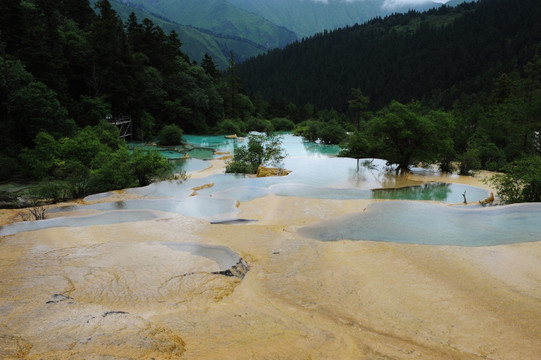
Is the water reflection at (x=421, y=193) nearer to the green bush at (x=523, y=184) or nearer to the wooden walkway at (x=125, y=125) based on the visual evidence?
the green bush at (x=523, y=184)

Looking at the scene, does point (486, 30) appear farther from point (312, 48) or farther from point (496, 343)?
point (496, 343)

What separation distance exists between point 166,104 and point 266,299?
147 feet

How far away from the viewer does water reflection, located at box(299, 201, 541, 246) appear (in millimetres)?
9602

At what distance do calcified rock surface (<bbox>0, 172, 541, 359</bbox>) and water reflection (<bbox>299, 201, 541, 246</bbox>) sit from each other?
0.85m

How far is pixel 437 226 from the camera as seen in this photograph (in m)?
10.7

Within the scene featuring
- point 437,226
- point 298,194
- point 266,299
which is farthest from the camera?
point 298,194

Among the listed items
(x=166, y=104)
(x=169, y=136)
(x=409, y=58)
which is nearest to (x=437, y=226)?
(x=169, y=136)

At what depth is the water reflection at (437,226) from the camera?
9.60 meters

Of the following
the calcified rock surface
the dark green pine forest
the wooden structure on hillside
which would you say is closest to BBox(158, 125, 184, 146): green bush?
the dark green pine forest

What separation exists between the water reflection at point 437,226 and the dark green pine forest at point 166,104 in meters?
3.95

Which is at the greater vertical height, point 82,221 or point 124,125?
point 124,125

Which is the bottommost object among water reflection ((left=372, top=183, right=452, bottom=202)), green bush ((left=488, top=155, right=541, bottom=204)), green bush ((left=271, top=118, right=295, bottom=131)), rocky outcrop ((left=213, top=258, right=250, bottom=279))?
rocky outcrop ((left=213, top=258, right=250, bottom=279))

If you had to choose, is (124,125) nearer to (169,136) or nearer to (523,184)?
(169,136)

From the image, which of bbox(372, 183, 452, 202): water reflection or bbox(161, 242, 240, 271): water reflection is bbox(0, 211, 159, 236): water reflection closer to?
bbox(161, 242, 240, 271): water reflection
